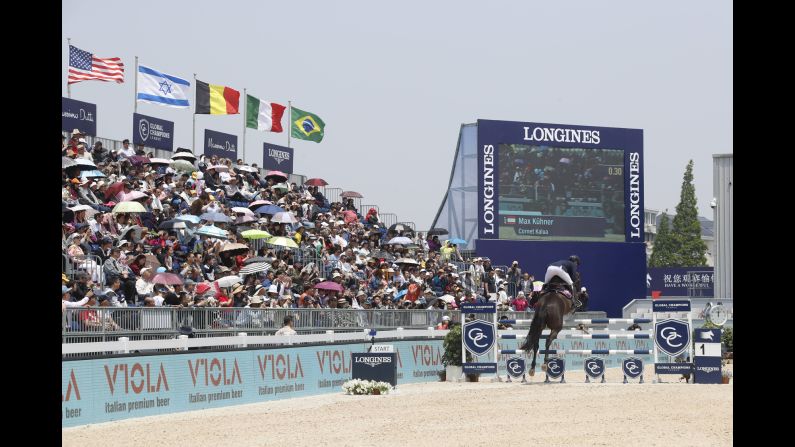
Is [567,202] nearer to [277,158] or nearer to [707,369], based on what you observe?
[277,158]

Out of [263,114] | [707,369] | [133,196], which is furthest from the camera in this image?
[263,114]

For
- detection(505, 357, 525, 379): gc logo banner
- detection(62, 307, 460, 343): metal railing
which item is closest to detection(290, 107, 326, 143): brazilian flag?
detection(62, 307, 460, 343): metal railing

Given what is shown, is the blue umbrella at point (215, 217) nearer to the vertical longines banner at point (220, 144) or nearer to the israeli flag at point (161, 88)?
the israeli flag at point (161, 88)

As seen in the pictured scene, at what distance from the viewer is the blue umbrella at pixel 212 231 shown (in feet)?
87.6

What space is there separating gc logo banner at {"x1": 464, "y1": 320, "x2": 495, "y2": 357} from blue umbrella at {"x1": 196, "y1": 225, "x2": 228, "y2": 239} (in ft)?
20.1

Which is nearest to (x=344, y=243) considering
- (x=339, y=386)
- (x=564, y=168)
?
(x=339, y=386)

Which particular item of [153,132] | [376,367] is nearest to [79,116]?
[153,132]

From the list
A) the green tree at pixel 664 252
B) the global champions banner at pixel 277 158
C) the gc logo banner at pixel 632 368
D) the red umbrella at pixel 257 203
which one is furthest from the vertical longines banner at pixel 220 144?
the green tree at pixel 664 252

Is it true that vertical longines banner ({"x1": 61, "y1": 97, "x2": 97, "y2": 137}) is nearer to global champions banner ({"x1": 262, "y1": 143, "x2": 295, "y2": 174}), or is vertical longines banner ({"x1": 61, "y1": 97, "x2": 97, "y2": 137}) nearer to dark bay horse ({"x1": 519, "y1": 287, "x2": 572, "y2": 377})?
global champions banner ({"x1": 262, "y1": 143, "x2": 295, "y2": 174})

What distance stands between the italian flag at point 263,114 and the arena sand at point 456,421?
2493cm

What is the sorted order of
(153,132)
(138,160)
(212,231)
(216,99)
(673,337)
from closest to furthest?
(673,337), (212,231), (138,160), (153,132), (216,99)

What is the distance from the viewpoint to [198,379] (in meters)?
18.4

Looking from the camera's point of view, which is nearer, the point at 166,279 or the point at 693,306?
the point at 166,279

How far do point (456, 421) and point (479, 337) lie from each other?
9528 mm
